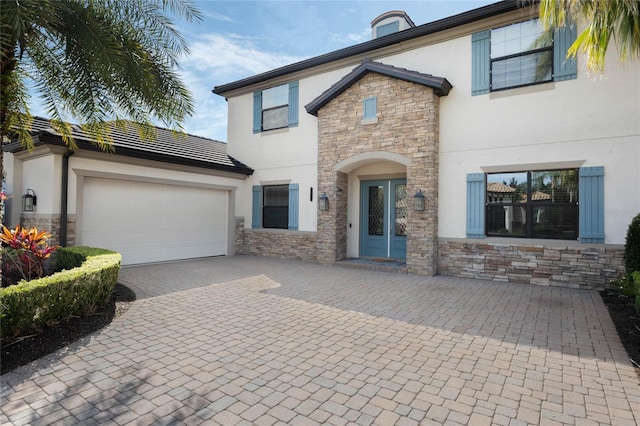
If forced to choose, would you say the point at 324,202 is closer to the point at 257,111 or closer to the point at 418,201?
the point at 418,201

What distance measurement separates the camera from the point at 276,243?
491 inches

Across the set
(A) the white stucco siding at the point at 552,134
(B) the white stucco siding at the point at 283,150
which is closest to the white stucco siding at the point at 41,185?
(B) the white stucco siding at the point at 283,150

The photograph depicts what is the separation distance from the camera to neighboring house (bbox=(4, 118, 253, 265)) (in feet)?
28.4

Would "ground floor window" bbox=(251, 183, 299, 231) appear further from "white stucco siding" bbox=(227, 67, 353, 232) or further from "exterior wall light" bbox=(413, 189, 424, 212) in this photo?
"exterior wall light" bbox=(413, 189, 424, 212)

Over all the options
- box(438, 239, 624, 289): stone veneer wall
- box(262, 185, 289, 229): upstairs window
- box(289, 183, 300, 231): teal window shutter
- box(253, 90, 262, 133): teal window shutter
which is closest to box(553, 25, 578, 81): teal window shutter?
box(438, 239, 624, 289): stone veneer wall

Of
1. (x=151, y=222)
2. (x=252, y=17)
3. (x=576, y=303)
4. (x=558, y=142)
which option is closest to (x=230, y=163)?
(x=151, y=222)

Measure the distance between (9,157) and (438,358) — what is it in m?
12.4

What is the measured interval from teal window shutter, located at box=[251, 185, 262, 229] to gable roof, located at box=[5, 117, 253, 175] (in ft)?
2.60

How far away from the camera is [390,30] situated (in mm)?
11758

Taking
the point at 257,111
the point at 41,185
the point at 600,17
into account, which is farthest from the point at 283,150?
the point at 600,17

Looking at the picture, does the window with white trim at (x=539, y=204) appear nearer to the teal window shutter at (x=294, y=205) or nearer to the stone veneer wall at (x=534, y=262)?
the stone veneer wall at (x=534, y=262)

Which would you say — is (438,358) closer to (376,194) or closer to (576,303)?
(576,303)

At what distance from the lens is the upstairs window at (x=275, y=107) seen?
12.2 m

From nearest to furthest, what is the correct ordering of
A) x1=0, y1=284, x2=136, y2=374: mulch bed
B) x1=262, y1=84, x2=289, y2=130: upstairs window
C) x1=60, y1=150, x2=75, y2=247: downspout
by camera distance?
1. x1=0, y1=284, x2=136, y2=374: mulch bed
2. x1=60, y1=150, x2=75, y2=247: downspout
3. x1=262, y1=84, x2=289, y2=130: upstairs window
